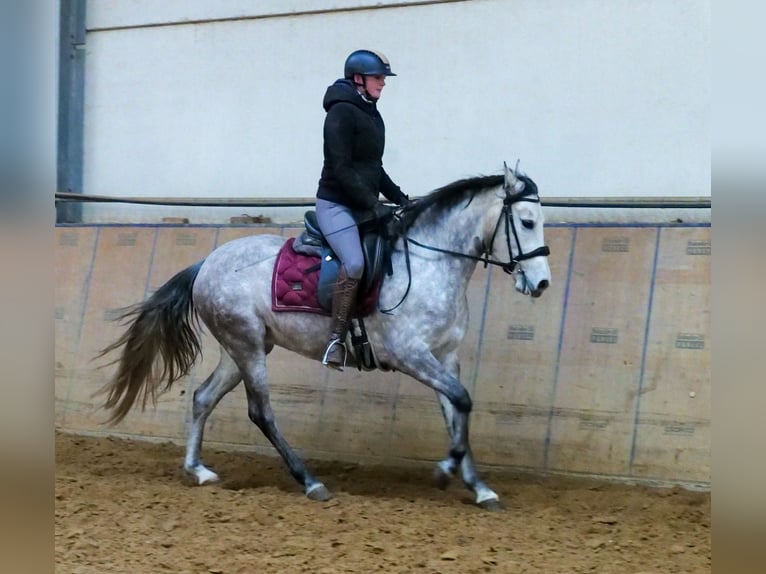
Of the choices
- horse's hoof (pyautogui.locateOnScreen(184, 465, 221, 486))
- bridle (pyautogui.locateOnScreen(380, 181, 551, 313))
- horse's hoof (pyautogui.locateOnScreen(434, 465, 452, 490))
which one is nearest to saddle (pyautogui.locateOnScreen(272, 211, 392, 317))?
bridle (pyautogui.locateOnScreen(380, 181, 551, 313))

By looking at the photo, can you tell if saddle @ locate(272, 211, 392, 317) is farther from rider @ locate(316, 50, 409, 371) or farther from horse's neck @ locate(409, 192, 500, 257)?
horse's neck @ locate(409, 192, 500, 257)

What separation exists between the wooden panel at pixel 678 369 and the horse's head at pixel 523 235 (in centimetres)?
115

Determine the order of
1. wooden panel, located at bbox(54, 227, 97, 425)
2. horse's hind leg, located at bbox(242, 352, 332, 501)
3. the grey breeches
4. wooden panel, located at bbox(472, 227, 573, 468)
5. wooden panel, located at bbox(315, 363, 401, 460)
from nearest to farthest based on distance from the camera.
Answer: the grey breeches, horse's hind leg, located at bbox(242, 352, 332, 501), wooden panel, located at bbox(472, 227, 573, 468), wooden panel, located at bbox(315, 363, 401, 460), wooden panel, located at bbox(54, 227, 97, 425)

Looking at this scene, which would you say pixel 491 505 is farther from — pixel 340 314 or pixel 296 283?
pixel 296 283

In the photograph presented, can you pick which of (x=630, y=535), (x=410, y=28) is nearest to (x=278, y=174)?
(x=410, y=28)

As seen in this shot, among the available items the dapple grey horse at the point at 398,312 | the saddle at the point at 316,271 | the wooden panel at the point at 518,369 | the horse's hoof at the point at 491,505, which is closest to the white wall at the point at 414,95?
the wooden panel at the point at 518,369

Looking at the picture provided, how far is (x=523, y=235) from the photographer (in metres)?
4.61

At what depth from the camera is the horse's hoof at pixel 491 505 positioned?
4.67 metres

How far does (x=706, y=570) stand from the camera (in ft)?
12.6

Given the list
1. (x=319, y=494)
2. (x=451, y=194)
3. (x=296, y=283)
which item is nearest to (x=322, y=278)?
(x=296, y=283)

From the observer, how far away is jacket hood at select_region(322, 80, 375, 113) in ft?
15.6

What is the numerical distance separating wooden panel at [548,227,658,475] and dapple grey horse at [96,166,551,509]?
91 centimetres

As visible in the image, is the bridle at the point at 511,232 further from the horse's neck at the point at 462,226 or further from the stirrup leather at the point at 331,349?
the stirrup leather at the point at 331,349
